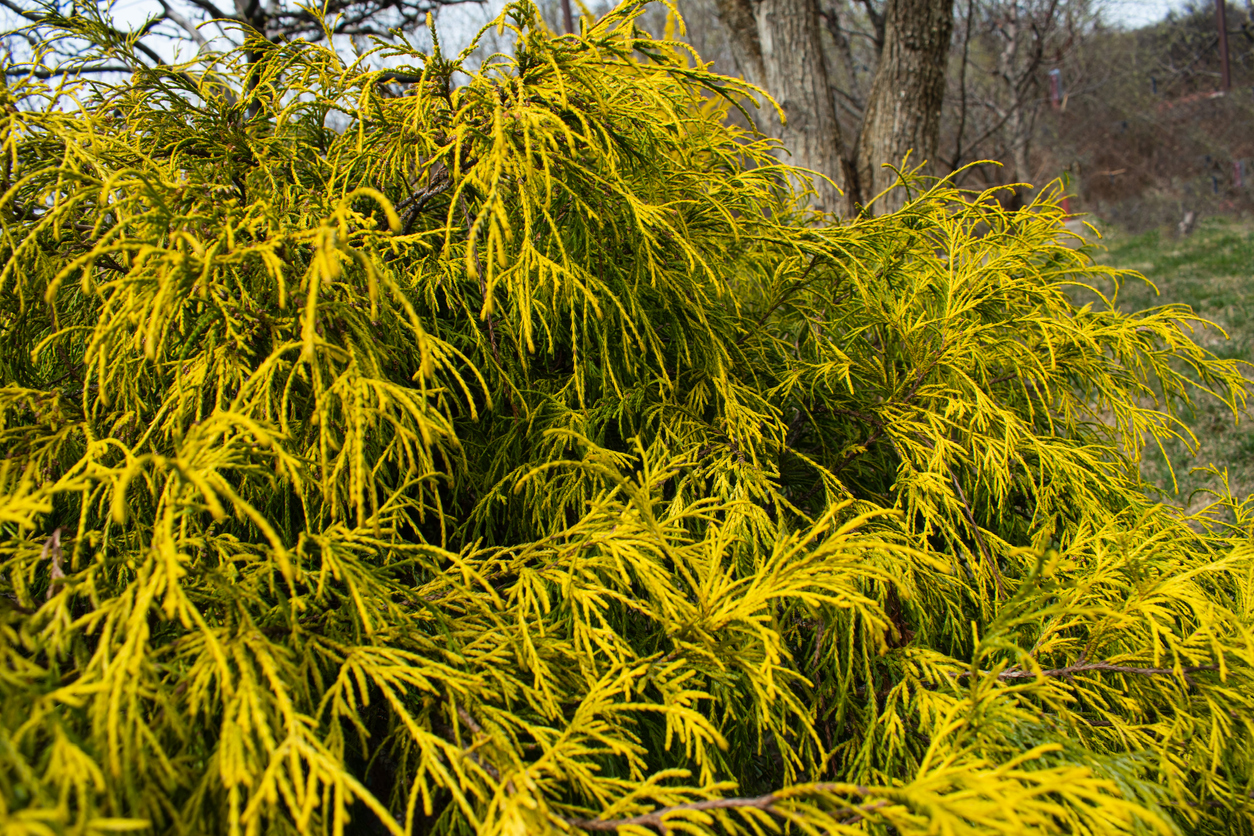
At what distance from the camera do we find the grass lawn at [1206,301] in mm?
5180

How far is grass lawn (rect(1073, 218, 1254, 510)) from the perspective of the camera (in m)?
5.18

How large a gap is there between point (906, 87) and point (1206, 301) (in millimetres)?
6785

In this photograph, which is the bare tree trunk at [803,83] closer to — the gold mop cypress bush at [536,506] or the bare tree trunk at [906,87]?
the bare tree trunk at [906,87]

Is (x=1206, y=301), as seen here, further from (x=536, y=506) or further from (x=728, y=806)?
(x=728, y=806)

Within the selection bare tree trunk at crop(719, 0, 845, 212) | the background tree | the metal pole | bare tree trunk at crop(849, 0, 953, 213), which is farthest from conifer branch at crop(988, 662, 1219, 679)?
the metal pole

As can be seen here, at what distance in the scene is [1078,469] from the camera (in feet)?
6.64

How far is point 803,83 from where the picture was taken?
5254 millimetres

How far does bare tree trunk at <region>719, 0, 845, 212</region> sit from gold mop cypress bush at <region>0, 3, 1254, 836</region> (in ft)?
10.2

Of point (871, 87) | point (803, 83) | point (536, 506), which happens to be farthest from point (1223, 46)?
point (536, 506)

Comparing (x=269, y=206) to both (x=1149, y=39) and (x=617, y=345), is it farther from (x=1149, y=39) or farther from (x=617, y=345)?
(x=1149, y=39)

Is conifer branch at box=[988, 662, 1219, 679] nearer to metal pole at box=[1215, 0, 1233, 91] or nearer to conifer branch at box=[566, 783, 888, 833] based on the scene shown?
conifer branch at box=[566, 783, 888, 833]

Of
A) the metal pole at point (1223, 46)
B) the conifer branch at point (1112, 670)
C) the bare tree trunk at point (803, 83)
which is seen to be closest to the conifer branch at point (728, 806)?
the conifer branch at point (1112, 670)

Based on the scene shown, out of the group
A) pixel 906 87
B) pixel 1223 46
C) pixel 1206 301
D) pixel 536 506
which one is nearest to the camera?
pixel 536 506

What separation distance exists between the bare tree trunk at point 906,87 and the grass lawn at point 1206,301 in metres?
1.50
